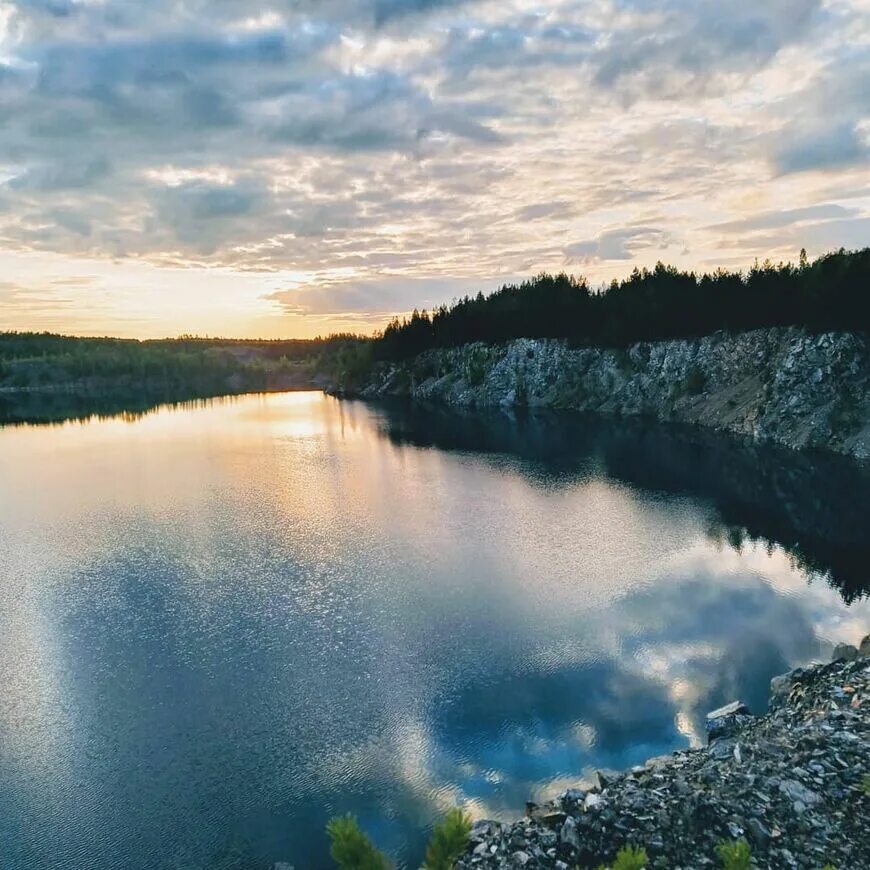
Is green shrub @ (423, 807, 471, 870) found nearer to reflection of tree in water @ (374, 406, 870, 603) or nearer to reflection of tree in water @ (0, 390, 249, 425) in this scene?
reflection of tree in water @ (374, 406, 870, 603)

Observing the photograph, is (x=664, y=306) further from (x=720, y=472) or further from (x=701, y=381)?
(x=720, y=472)

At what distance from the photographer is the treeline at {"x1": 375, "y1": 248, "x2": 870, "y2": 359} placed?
280 feet

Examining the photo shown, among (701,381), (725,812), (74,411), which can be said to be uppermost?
(701,381)

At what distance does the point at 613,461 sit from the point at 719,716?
5839 cm

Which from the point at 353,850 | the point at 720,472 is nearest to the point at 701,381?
the point at 720,472

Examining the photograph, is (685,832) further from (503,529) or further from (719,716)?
(503,529)

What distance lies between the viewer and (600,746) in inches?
960

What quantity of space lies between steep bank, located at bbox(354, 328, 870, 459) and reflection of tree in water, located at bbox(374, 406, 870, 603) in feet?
17.6

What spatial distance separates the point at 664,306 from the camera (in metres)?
125

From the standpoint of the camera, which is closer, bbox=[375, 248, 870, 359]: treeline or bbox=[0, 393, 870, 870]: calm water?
bbox=[0, 393, 870, 870]: calm water

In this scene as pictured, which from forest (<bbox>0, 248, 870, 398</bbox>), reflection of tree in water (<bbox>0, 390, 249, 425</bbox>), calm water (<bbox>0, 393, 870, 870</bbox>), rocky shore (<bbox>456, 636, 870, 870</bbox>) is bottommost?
calm water (<bbox>0, 393, 870, 870</bbox>)

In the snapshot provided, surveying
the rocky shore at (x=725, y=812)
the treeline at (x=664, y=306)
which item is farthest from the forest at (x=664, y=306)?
the rocky shore at (x=725, y=812)

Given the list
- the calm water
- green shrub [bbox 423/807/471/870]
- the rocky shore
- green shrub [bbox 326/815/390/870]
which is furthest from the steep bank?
green shrub [bbox 326/815/390/870]

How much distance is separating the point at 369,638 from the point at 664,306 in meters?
108
